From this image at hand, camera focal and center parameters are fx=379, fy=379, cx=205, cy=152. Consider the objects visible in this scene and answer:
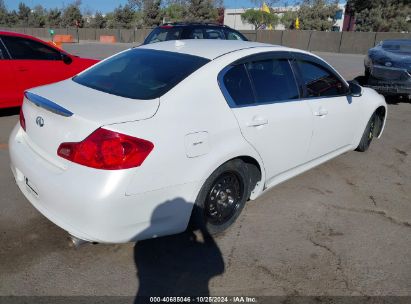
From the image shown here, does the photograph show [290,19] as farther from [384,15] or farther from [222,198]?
[222,198]

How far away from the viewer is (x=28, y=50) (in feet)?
21.7

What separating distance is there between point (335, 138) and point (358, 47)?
112 feet

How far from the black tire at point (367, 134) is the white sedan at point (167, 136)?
1409 mm

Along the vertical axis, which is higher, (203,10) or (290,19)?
(203,10)

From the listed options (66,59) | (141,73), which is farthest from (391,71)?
(141,73)

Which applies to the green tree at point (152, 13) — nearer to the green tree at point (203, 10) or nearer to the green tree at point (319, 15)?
the green tree at point (203, 10)

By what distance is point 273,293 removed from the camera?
2.65 meters

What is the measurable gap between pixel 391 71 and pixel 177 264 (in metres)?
7.78

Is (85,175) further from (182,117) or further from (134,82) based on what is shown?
(134,82)

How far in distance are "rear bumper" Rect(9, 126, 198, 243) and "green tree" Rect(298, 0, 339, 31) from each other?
5690cm

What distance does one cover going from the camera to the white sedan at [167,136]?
2.44m

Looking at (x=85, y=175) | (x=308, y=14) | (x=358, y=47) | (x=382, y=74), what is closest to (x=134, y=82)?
(x=85, y=175)

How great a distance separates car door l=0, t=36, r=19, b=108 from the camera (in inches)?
245

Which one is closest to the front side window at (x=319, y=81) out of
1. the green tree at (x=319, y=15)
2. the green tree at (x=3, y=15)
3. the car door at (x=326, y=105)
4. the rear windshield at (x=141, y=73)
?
the car door at (x=326, y=105)
